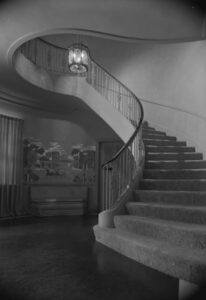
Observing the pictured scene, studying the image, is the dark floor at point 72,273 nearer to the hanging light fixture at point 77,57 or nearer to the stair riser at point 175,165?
the stair riser at point 175,165

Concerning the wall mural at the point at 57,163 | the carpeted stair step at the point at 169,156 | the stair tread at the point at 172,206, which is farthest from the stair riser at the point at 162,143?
the wall mural at the point at 57,163

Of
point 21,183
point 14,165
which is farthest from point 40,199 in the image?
point 14,165

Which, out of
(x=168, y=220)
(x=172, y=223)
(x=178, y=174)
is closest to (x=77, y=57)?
(x=178, y=174)

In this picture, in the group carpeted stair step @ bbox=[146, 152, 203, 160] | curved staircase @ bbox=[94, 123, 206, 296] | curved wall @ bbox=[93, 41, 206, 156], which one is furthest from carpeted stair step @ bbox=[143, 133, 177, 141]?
carpeted stair step @ bbox=[146, 152, 203, 160]

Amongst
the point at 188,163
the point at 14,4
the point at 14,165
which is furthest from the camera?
the point at 14,165

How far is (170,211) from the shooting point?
12.8ft

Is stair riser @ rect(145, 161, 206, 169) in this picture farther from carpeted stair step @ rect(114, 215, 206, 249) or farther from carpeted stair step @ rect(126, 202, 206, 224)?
carpeted stair step @ rect(114, 215, 206, 249)

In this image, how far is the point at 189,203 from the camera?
14.0 feet

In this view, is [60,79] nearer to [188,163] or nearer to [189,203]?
[188,163]

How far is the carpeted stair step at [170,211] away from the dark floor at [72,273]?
2.48 ft

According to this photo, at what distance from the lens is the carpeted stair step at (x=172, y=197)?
419cm

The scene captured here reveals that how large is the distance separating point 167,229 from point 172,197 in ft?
3.25

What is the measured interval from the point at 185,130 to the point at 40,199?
4.57 metres

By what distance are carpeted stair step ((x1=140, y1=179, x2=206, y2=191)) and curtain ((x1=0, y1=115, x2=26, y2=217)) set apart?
4.32 metres
